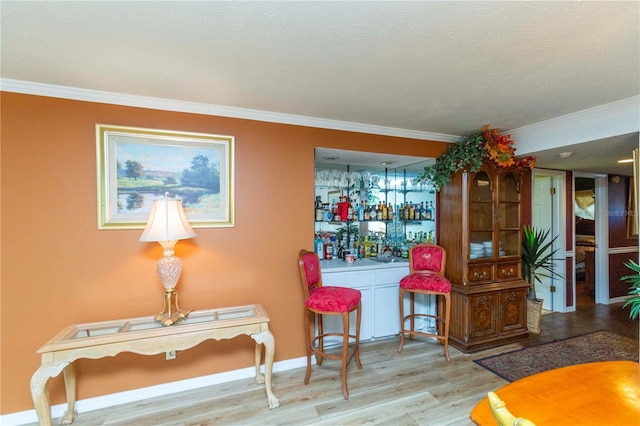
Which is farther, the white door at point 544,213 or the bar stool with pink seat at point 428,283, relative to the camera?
the white door at point 544,213

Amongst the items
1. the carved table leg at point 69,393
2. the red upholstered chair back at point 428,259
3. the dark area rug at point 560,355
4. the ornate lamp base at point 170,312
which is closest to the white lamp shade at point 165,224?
the ornate lamp base at point 170,312

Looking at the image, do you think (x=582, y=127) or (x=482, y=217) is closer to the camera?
(x=582, y=127)

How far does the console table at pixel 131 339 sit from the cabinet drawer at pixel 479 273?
2344 millimetres

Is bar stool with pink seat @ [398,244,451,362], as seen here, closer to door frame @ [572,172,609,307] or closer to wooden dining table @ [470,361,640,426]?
wooden dining table @ [470,361,640,426]

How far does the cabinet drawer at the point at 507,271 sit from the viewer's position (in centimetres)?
334

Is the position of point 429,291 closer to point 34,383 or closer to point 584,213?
point 34,383

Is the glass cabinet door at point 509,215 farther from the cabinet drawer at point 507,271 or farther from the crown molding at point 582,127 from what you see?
the crown molding at point 582,127

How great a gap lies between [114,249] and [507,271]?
411 centimetres

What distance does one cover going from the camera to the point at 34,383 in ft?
5.63

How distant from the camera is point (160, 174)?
2396mm

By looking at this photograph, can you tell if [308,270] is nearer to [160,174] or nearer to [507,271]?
[160,174]

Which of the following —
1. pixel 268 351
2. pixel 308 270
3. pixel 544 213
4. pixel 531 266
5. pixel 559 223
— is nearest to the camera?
pixel 268 351

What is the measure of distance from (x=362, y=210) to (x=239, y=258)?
69.4 inches

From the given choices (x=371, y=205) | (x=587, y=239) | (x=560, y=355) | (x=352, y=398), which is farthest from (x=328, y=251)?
(x=587, y=239)
